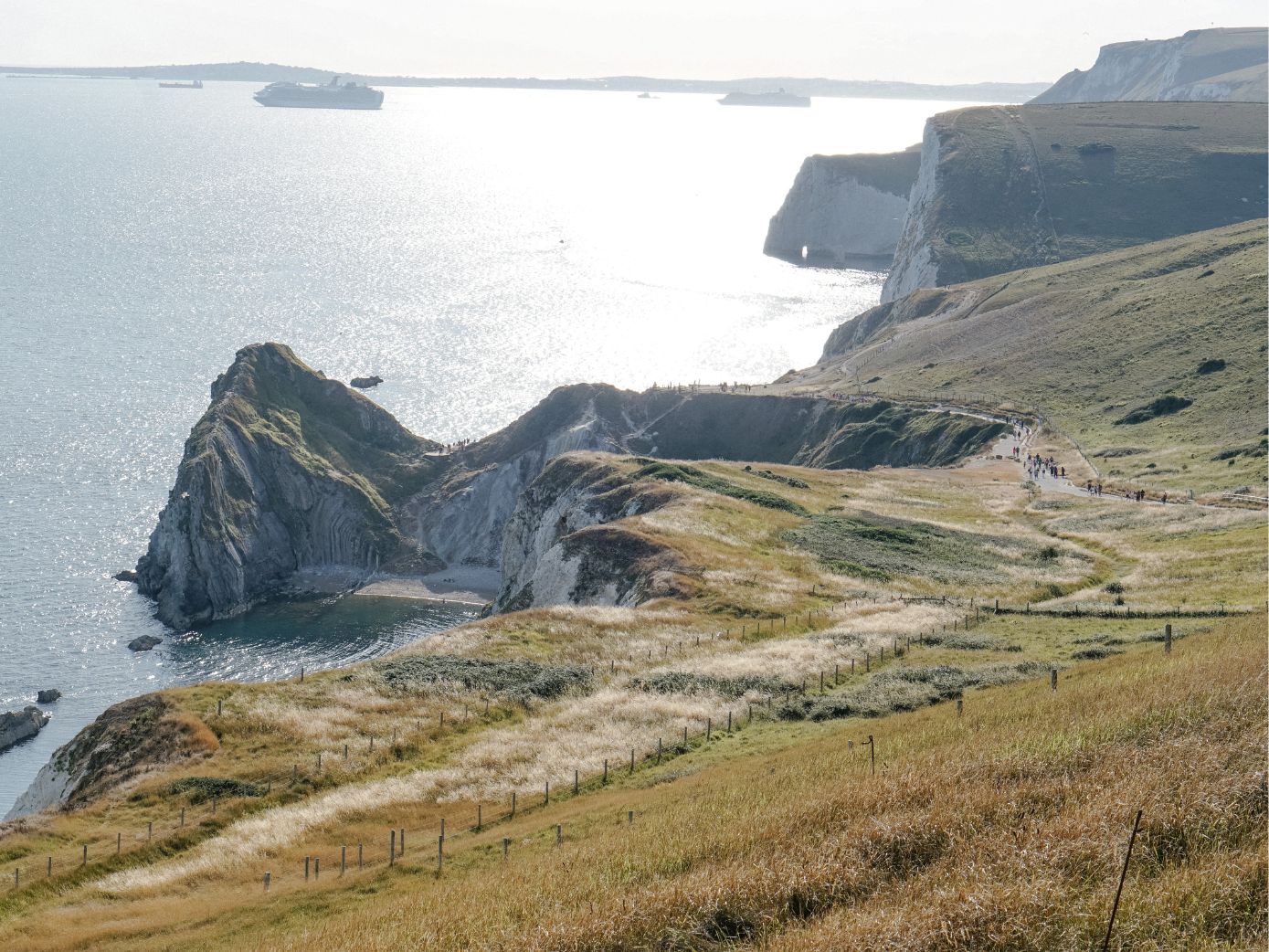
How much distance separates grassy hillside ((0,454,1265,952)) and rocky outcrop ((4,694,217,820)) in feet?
2.36

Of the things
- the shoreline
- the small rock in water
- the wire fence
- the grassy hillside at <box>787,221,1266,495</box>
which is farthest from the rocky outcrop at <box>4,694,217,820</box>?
the grassy hillside at <box>787,221,1266,495</box>

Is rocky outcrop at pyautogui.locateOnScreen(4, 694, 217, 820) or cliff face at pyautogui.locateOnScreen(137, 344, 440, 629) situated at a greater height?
rocky outcrop at pyautogui.locateOnScreen(4, 694, 217, 820)

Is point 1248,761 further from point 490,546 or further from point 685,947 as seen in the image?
point 490,546

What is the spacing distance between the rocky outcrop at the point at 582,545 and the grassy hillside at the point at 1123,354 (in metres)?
44.1

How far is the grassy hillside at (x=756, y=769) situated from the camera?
16531 mm

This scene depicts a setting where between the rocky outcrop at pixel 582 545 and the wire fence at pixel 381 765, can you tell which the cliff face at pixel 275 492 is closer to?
the rocky outcrop at pixel 582 545

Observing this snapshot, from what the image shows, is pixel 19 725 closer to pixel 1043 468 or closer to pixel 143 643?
pixel 143 643

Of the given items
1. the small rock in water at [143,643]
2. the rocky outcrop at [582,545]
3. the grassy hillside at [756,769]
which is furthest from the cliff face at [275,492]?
the grassy hillside at [756,769]

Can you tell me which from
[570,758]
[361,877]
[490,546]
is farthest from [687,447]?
[361,877]

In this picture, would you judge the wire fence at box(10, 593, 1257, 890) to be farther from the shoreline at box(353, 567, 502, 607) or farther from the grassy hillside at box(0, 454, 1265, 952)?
the shoreline at box(353, 567, 502, 607)

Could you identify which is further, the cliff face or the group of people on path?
the cliff face

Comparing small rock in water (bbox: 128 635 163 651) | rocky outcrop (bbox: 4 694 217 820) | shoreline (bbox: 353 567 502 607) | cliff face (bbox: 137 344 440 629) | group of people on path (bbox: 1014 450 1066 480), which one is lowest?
small rock in water (bbox: 128 635 163 651)

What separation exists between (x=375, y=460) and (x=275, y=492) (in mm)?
17937

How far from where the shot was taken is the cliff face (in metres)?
118
